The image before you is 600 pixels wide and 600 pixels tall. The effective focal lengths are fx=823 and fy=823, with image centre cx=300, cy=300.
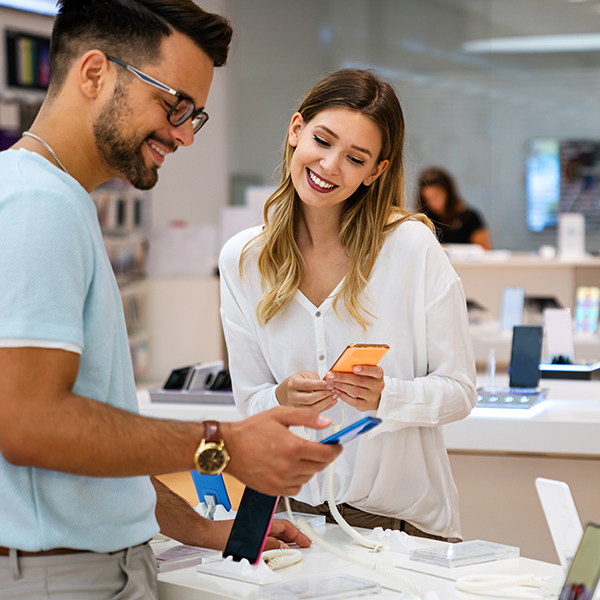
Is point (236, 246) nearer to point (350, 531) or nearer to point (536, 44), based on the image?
point (350, 531)

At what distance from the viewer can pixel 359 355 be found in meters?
1.52

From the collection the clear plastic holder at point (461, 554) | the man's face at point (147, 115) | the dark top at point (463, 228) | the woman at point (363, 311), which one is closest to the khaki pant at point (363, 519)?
the woman at point (363, 311)

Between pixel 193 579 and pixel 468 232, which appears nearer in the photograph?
pixel 193 579

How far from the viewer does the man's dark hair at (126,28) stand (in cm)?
114

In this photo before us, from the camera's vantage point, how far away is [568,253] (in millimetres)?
5977

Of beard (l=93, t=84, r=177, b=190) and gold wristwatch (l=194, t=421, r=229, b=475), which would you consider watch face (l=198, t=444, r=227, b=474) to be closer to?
gold wristwatch (l=194, t=421, r=229, b=475)

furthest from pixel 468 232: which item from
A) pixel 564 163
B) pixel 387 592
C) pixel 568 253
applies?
pixel 387 592

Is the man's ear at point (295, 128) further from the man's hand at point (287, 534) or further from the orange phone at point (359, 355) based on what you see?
the man's hand at point (287, 534)

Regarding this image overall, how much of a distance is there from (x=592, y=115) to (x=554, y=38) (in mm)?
924

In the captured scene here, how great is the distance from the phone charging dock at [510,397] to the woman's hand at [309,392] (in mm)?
1067

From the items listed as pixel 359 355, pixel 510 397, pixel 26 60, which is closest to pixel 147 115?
pixel 359 355

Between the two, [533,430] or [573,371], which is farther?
[573,371]

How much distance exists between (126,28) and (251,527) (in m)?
0.78

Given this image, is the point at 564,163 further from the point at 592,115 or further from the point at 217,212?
the point at 217,212
